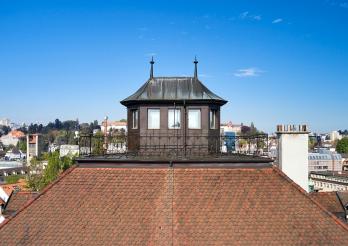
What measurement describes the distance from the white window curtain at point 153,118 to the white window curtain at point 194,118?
1209 millimetres

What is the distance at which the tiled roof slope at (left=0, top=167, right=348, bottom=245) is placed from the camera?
1205cm

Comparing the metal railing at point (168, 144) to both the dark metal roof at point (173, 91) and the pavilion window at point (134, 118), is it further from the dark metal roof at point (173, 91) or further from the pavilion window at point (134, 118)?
the dark metal roof at point (173, 91)

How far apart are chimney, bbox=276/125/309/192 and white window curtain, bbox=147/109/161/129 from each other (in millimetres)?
5557

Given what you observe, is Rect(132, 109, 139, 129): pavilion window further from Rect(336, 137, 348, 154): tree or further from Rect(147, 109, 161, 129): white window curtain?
Rect(336, 137, 348, 154): tree

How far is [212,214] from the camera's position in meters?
12.5

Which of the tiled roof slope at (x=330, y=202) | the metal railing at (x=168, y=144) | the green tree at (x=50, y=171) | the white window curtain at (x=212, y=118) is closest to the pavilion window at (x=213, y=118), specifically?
the white window curtain at (x=212, y=118)

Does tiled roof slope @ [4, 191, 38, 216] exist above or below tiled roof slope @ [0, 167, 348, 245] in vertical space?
below

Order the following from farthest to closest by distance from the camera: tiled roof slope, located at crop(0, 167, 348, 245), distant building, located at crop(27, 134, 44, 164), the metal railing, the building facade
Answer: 1. distant building, located at crop(27, 134, 44, 164)
2. the building facade
3. the metal railing
4. tiled roof slope, located at crop(0, 167, 348, 245)

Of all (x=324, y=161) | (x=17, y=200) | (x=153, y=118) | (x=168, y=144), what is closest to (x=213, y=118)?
(x=168, y=144)

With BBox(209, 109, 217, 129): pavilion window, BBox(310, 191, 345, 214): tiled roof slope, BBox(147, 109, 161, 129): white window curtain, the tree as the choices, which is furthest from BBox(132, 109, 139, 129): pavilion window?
the tree

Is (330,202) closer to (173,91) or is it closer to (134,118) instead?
(173,91)

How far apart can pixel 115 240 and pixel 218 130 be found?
21.0 feet

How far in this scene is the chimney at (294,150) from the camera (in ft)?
57.6

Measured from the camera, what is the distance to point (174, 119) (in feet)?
51.1
